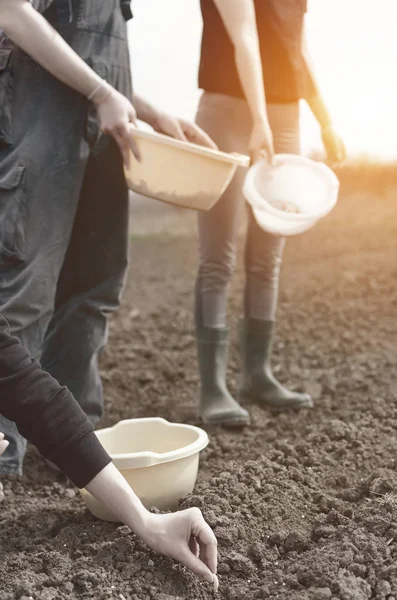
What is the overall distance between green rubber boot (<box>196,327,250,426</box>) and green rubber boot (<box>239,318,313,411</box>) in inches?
5.1

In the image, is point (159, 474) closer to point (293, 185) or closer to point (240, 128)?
point (293, 185)

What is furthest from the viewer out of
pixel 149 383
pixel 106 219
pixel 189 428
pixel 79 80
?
pixel 149 383

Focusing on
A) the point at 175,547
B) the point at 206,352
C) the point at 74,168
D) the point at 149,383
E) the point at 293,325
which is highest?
the point at 74,168

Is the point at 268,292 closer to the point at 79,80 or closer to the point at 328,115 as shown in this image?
the point at 328,115

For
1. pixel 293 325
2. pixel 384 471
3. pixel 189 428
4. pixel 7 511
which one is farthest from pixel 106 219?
pixel 293 325

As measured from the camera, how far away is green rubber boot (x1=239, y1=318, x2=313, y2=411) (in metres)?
3.18

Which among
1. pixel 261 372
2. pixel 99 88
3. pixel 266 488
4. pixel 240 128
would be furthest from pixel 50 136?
pixel 261 372

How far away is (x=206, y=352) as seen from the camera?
3090 mm

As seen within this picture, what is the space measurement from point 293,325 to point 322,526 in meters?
2.82

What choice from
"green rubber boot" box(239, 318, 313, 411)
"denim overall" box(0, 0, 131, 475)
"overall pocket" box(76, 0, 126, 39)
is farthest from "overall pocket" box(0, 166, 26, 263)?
"green rubber boot" box(239, 318, 313, 411)

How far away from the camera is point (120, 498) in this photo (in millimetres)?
1649

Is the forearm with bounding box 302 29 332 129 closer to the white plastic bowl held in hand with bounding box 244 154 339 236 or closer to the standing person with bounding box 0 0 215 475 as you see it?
the white plastic bowl held in hand with bounding box 244 154 339 236

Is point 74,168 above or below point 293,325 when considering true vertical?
above

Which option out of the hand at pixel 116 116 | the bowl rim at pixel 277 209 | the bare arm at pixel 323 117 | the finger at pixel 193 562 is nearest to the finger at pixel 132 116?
the hand at pixel 116 116
